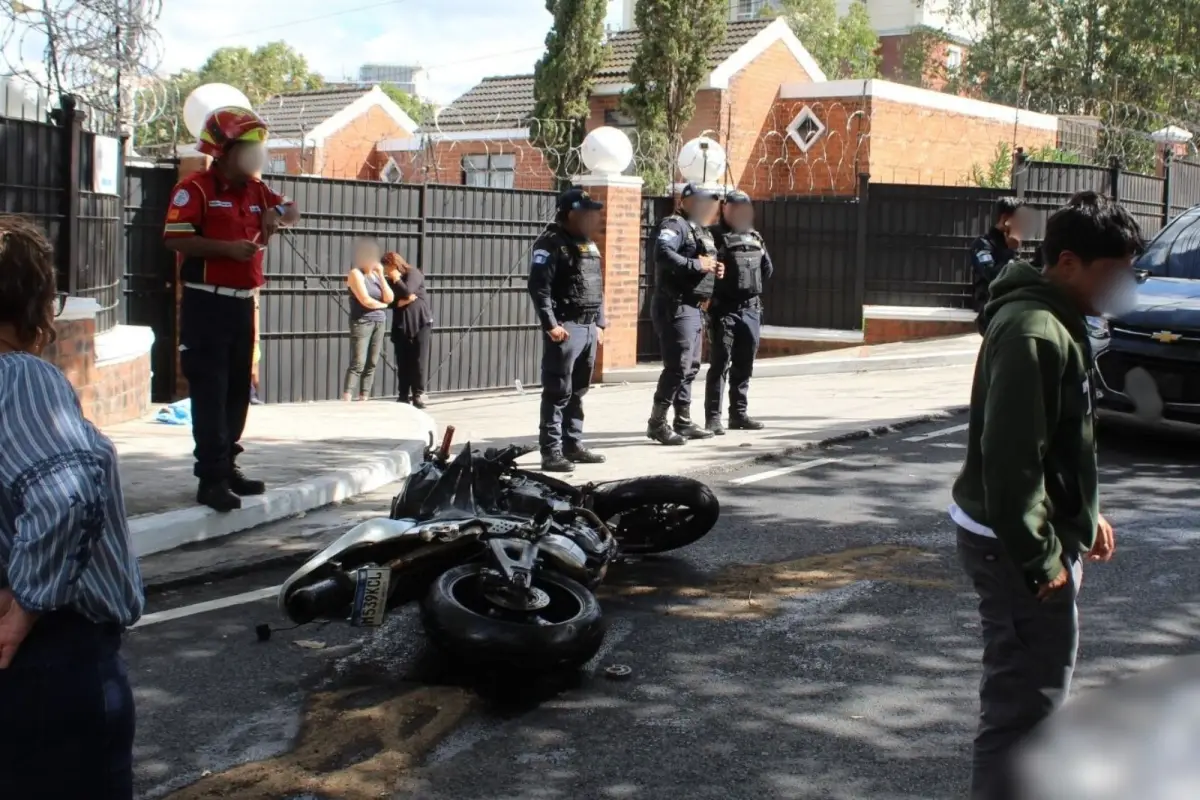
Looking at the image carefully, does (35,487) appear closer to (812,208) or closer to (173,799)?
(173,799)

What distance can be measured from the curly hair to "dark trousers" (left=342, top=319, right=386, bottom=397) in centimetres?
1164

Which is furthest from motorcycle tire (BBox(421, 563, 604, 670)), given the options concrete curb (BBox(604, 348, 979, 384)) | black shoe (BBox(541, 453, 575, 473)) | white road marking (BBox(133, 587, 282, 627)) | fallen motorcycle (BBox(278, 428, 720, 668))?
concrete curb (BBox(604, 348, 979, 384))

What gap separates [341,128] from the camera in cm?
3906

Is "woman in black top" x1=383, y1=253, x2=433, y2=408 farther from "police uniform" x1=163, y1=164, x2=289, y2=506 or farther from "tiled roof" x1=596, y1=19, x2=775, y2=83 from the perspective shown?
"tiled roof" x1=596, y1=19, x2=775, y2=83

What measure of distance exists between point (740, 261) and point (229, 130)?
4715 millimetres

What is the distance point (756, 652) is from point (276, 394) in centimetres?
1005

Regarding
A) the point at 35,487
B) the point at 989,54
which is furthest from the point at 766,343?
the point at 989,54

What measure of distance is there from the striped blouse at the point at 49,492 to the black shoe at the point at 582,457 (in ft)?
23.5

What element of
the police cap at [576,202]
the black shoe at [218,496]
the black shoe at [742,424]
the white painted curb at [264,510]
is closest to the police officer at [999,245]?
the black shoe at [742,424]

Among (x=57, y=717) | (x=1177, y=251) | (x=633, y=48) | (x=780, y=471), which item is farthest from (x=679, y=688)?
(x=633, y=48)

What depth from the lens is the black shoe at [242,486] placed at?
793 centimetres

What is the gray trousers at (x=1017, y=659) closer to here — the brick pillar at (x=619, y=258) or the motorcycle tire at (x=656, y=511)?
the motorcycle tire at (x=656, y=511)

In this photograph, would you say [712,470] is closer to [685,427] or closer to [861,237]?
[685,427]

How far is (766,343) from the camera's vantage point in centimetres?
2009
